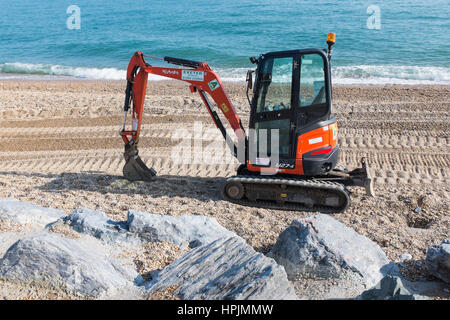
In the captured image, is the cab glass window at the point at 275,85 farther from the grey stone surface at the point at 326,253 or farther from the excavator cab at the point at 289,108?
the grey stone surface at the point at 326,253

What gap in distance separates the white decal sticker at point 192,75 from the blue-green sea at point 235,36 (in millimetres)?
12193

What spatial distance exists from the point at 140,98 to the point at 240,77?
41.3 ft

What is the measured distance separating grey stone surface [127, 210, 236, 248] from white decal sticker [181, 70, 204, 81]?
8.89ft

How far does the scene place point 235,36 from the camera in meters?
27.7

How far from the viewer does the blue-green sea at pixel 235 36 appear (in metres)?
21.1

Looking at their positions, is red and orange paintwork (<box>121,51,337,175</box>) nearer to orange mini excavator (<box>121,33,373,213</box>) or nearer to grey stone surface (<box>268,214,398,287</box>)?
orange mini excavator (<box>121,33,373,213</box>)

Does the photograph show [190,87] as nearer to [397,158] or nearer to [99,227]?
[99,227]

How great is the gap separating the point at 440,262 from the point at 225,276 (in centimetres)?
222

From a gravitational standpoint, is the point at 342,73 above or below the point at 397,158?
above

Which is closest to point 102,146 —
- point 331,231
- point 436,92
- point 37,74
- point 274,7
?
point 331,231

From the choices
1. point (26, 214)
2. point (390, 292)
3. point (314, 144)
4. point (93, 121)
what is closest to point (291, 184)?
point (314, 144)

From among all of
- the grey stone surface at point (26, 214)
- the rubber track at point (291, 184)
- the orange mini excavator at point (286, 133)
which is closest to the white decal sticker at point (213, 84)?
the orange mini excavator at point (286, 133)

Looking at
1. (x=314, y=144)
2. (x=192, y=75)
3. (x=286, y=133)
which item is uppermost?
(x=192, y=75)

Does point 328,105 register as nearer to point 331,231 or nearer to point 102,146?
point 331,231
